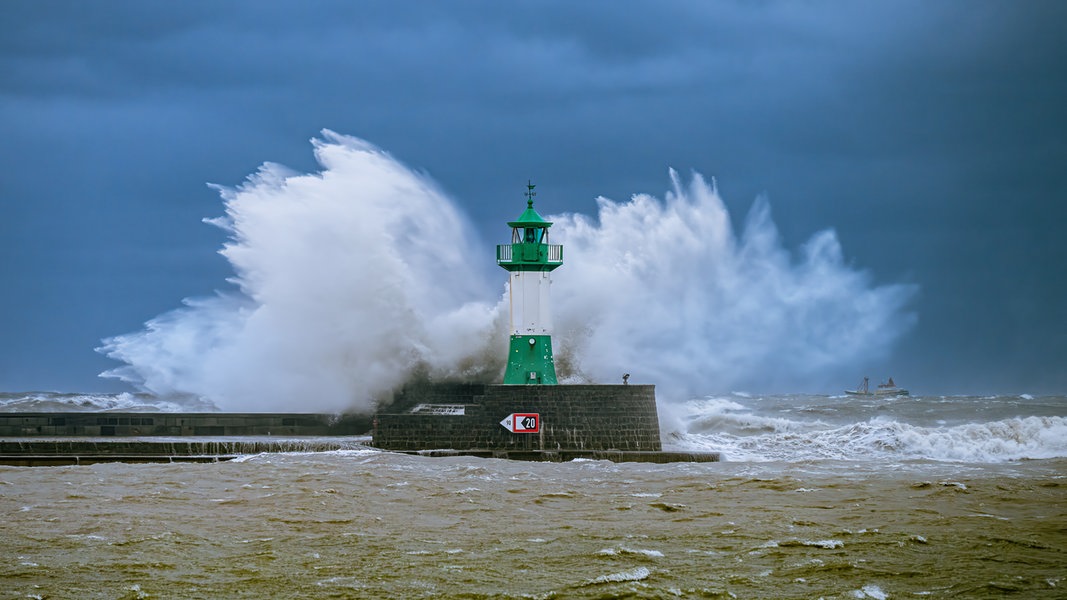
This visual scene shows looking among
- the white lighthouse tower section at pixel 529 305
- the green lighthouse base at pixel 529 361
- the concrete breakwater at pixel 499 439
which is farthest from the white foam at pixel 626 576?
the white lighthouse tower section at pixel 529 305

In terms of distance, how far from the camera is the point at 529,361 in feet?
64.7

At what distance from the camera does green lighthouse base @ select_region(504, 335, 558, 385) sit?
19.6 m

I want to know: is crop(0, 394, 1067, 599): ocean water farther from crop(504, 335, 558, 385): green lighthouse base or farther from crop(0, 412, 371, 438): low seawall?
crop(0, 412, 371, 438): low seawall

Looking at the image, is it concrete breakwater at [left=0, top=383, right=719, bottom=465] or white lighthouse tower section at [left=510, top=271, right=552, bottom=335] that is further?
white lighthouse tower section at [left=510, top=271, right=552, bottom=335]

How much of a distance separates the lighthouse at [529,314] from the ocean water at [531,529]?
245 centimetres

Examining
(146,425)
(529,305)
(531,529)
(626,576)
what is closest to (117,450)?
(146,425)

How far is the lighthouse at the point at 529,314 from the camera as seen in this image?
1972 cm

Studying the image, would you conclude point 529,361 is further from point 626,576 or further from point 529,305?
point 626,576

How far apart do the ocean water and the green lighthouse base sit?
2315 millimetres

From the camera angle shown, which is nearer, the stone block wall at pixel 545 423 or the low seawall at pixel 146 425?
the stone block wall at pixel 545 423

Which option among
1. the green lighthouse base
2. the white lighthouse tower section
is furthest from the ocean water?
the white lighthouse tower section

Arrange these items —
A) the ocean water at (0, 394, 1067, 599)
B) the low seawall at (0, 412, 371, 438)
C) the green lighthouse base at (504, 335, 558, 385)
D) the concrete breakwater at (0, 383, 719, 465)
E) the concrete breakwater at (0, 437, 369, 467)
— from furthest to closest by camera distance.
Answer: the low seawall at (0, 412, 371, 438) → the green lighthouse base at (504, 335, 558, 385) → the concrete breakwater at (0, 383, 719, 465) → the concrete breakwater at (0, 437, 369, 467) → the ocean water at (0, 394, 1067, 599)

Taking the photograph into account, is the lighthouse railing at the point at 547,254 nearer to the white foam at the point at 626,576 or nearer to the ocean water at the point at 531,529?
the ocean water at the point at 531,529

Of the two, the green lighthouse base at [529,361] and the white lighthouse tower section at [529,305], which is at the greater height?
the white lighthouse tower section at [529,305]
